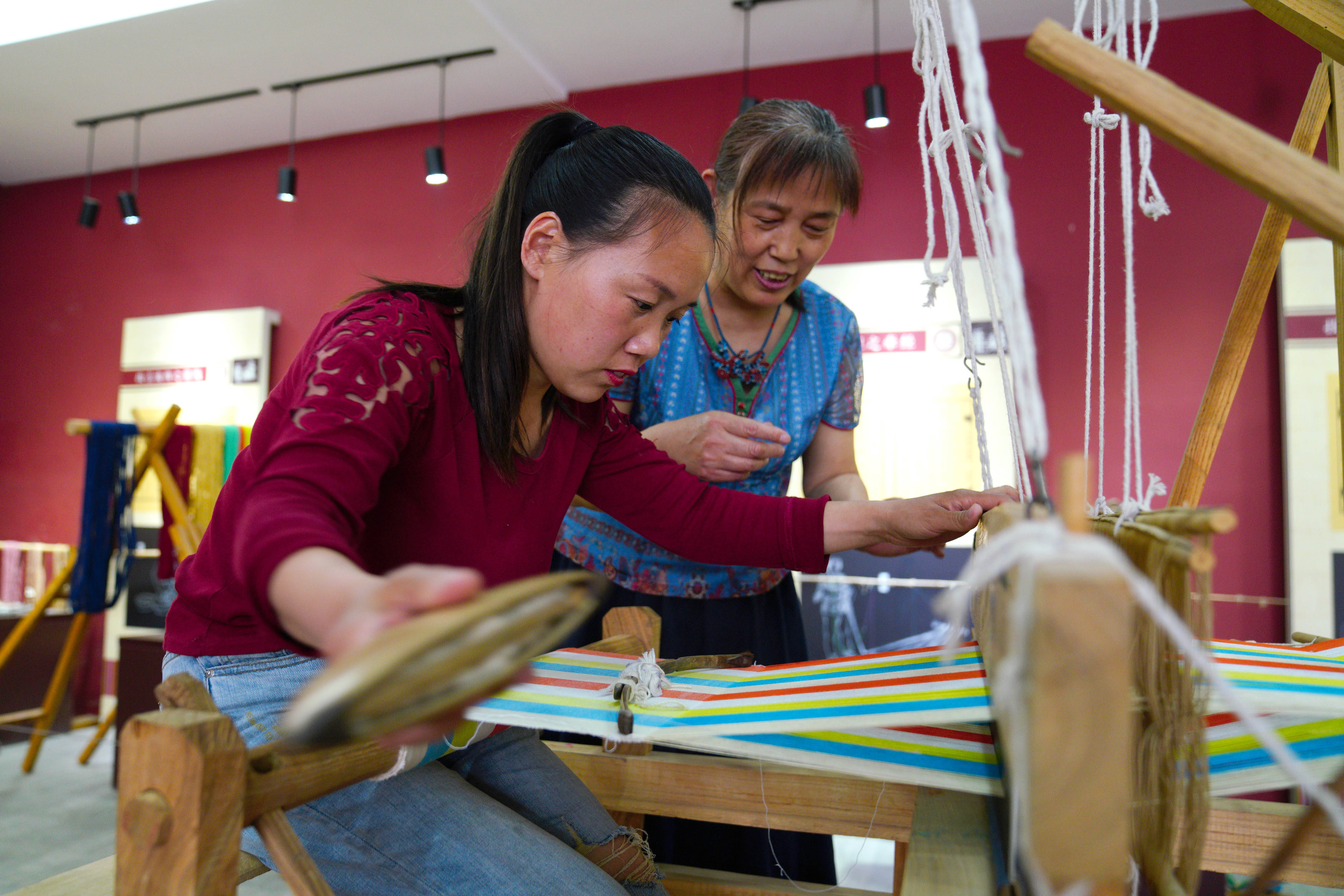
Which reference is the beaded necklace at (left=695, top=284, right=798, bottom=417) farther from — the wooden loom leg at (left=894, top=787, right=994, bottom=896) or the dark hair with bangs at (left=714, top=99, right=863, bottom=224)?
the wooden loom leg at (left=894, top=787, right=994, bottom=896)

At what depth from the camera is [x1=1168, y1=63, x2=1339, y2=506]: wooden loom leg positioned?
100cm

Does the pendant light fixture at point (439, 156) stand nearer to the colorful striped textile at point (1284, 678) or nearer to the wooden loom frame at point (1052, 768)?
the wooden loom frame at point (1052, 768)

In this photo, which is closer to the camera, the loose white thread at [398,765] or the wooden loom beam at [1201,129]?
the wooden loom beam at [1201,129]

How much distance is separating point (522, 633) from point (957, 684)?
0.51 meters

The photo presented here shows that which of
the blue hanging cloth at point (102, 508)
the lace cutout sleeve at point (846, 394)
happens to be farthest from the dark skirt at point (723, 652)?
the blue hanging cloth at point (102, 508)

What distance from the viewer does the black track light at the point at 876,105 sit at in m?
2.88

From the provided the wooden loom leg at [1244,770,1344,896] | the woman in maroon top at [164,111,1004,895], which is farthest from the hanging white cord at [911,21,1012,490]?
the wooden loom leg at [1244,770,1344,896]

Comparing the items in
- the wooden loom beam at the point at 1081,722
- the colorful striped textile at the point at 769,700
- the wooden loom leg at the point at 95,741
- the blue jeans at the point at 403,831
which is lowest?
the wooden loom leg at the point at 95,741

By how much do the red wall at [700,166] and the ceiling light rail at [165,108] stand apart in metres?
0.48

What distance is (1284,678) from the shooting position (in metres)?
0.72

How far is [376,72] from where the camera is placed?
3537 mm

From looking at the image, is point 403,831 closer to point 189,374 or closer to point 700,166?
point 700,166

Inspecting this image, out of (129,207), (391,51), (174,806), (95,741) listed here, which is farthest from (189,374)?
(174,806)

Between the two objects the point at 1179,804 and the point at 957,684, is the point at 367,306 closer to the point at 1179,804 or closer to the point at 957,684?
the point at 957,684
